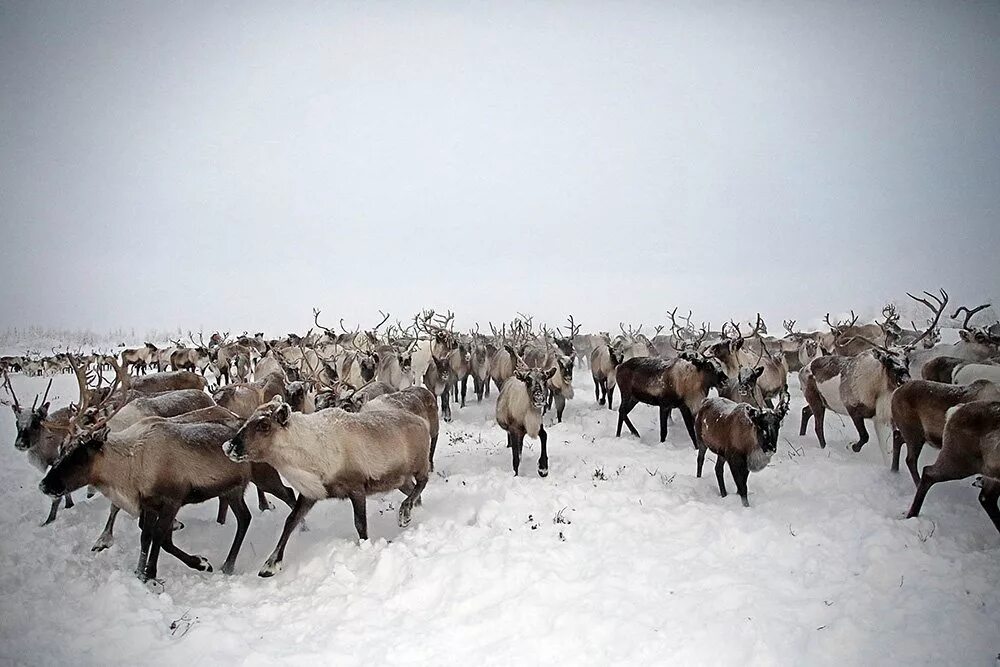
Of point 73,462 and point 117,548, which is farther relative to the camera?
point 117,548

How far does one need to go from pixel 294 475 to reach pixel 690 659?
448 cm

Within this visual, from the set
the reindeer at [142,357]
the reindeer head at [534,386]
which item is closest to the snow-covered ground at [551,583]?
the reindeer head at [534,386]

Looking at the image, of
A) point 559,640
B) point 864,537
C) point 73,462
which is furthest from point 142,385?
point 864,537

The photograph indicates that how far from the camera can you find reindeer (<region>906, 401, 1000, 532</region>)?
5.60 metres

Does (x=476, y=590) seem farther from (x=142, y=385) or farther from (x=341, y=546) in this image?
(x=142, y=385)

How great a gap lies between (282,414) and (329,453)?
28.2 inches

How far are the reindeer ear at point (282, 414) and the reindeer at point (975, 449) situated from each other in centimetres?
750

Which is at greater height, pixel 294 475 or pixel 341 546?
pixel 294 475

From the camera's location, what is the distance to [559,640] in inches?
177

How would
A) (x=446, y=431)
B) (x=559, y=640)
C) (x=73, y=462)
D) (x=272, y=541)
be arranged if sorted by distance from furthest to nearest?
(x=446, y=431), (x=272, y=541), (x=73, y=462), (x=559, y=640)

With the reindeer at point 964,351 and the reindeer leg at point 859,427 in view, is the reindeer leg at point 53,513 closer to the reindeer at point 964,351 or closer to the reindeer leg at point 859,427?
the reindeer leg at point 859,427

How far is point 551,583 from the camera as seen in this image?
531 centimetres

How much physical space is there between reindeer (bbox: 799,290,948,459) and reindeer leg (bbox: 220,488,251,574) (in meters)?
9.48

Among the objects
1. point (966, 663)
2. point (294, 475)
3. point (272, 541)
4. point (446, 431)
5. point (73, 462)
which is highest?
point (73, 462)
